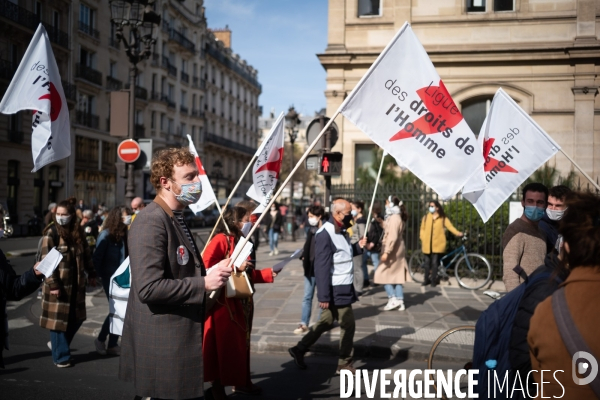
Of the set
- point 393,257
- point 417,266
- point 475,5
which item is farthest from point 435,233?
point 475,5

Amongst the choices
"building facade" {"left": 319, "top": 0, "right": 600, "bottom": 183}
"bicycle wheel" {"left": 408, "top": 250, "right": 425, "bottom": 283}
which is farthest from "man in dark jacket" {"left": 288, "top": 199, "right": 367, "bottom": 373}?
"building facade" {"left": 319, "top": 0, "right": 600, "bottom": 183}

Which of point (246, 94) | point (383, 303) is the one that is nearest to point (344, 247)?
point (383, 303)

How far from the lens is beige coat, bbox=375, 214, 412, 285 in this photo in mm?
9445

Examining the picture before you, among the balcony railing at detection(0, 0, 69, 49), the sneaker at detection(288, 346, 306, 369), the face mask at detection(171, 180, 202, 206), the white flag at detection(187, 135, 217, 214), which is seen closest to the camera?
the face mask at detection(171, 180, 202, 206)

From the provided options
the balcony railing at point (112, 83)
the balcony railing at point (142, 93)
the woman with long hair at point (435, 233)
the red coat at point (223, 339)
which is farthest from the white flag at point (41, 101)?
the balcony railing at point (142, 93)

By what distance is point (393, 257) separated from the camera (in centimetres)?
969

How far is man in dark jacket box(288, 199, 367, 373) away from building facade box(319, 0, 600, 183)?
10524 millimetres

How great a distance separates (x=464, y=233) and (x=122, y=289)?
8.38m

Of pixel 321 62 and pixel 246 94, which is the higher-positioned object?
pixel 246 94

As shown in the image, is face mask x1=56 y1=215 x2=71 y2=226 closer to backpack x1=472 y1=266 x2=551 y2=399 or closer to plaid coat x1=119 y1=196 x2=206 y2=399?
plaid coat x1=119 y1=196 x2=206 y2=399

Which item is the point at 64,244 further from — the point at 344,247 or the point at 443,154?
the point at 443,154

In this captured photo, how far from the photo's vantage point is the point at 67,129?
6.21m

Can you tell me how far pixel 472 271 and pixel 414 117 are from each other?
7604 mm

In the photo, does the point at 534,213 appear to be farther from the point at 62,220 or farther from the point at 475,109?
the point at 475,109
